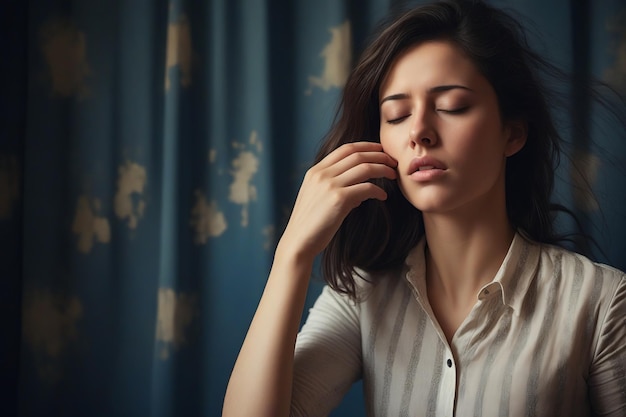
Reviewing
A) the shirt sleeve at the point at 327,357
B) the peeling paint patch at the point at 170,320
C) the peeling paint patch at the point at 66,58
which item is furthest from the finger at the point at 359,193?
Answer: the peeling paint patch at the point at 66,58

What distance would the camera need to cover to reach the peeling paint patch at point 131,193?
5.10ft

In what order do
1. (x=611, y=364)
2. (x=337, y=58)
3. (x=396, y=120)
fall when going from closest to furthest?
(x=611, y=364) < (x=396, y=120) < (x=337, y=58)

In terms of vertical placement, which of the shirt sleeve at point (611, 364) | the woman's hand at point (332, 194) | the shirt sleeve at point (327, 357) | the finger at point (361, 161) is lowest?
the shirt sleeve at point (327, 357)

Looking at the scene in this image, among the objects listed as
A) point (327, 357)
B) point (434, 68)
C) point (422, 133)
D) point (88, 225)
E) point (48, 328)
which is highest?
point (434, 68)

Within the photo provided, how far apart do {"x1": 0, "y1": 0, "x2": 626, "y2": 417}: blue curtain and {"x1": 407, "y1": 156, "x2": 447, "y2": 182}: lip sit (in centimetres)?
46

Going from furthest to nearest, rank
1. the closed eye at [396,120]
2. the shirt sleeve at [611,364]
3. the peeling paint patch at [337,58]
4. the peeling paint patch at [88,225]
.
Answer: the peeling paint patch at [88,225], the peeling paint patch at [337,58], the closed eye at [396,120], the shirt sleeve at [611,364]

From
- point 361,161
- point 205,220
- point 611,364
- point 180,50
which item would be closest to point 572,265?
point 611,364

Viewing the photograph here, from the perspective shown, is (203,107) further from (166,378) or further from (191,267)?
(166,378)

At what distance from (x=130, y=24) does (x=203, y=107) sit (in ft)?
0.99

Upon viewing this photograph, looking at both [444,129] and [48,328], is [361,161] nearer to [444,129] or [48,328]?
[444,129]

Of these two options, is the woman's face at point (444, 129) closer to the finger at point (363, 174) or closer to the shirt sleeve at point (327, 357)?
the finger at point (363, 174)

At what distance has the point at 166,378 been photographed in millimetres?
1473

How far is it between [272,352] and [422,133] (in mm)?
466

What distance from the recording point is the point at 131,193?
61.3 inches
